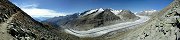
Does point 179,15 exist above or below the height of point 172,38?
above

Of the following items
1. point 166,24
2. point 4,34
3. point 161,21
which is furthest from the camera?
point 161,21

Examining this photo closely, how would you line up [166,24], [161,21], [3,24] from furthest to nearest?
[161,21] → [166,24] → [3,24]

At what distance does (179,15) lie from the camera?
46344 mm

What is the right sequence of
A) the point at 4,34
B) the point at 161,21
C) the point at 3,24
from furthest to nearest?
1. the point at 161,21
2. the point at 3,24
3. the point at 4,34

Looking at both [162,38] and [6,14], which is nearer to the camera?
[162,38]

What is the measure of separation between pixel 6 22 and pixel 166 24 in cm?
2272

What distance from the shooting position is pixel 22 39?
38.3m

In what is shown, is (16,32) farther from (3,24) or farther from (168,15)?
(168,15)

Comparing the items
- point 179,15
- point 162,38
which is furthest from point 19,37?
point 179,15

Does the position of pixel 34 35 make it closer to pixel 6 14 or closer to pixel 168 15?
pixel 6 14

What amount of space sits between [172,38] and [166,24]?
14.6 feet

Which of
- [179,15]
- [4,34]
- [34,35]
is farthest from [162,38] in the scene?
[4,34]

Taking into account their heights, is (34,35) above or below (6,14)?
below

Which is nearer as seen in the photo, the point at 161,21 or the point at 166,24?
the point at 166,24
